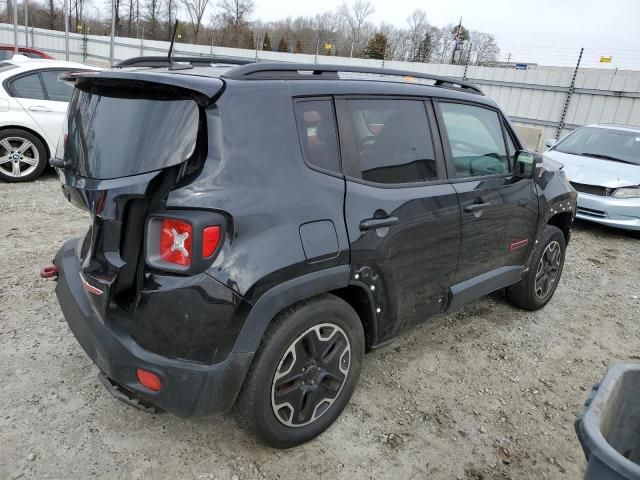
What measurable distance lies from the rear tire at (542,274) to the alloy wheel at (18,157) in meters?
6.32

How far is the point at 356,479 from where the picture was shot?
233 cm

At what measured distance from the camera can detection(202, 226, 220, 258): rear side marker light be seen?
6.23 feet

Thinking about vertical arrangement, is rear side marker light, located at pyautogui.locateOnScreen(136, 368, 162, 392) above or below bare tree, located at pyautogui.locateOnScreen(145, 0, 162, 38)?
below

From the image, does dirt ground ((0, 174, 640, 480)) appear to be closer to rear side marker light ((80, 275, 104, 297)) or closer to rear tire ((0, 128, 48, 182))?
rear side marker light ((80, 275, 104, 297))

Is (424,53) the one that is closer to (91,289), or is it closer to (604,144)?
(604,144)

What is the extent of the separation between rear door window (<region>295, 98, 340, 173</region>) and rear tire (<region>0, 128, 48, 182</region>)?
5.82 m

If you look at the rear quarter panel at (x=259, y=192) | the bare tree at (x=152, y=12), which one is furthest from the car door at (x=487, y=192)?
the bare tree at (x=152, y=12)

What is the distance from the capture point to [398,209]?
2.56 meters

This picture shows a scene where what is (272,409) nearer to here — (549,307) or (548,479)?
(548,479)

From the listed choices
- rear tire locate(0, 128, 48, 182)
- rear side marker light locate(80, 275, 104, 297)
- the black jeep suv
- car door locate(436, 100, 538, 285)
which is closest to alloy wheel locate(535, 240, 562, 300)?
car door locate(436, 100, 538, 285)

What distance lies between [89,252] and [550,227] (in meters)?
3.58

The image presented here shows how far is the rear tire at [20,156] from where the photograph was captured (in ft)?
21.2

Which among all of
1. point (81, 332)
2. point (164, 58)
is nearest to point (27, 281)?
point (81, 332)

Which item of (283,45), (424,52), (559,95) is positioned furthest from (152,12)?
(559,95)
